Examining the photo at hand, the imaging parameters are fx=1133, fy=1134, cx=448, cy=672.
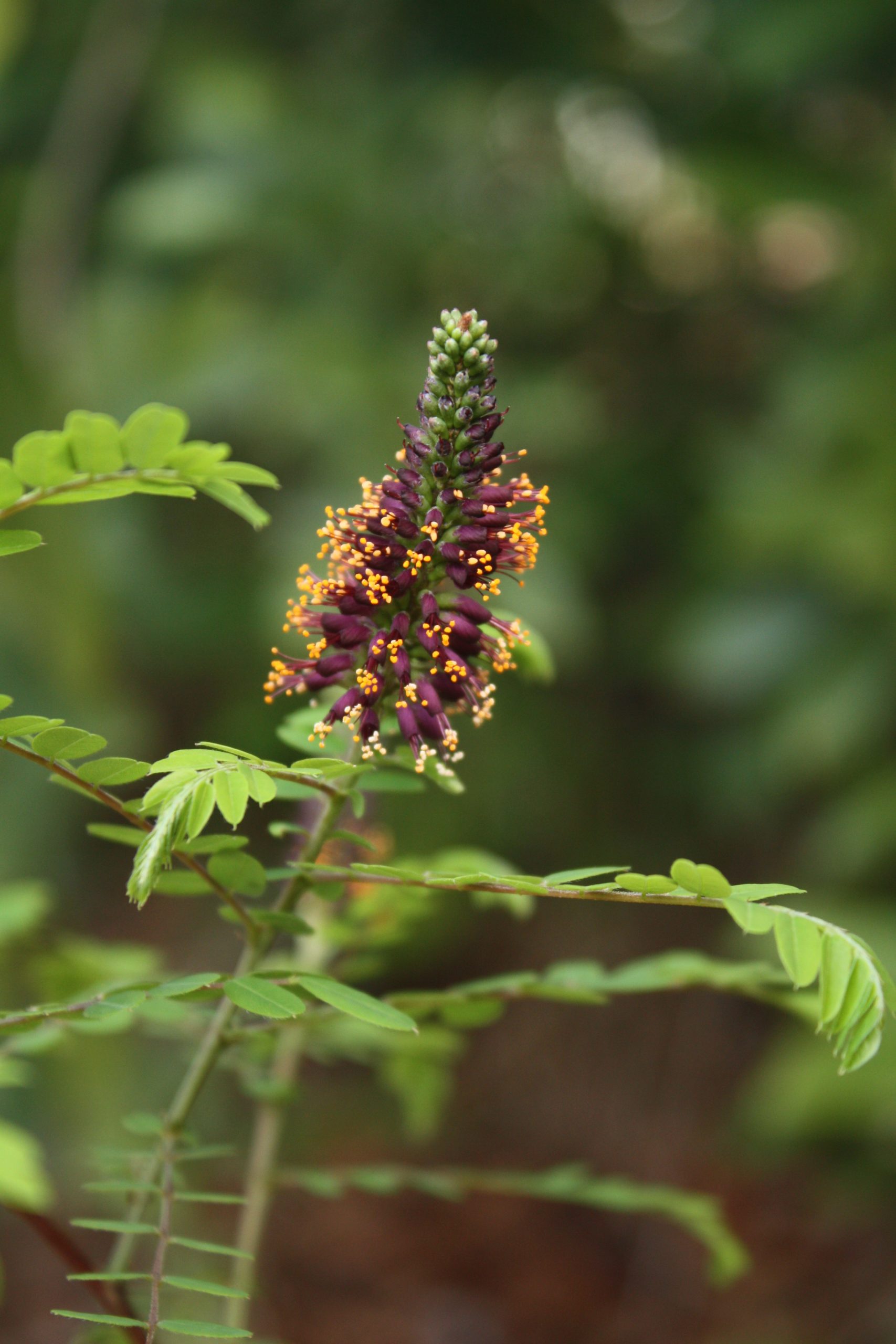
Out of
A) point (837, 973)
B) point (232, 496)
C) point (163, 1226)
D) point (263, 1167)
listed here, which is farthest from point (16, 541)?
point (263, 1167)

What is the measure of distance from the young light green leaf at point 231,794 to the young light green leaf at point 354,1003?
0.13m

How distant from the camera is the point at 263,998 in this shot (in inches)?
28.7

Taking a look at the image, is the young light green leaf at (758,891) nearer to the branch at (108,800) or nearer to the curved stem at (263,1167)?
the branch at (108,800)

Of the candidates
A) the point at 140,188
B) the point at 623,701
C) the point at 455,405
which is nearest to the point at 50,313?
the point at 140,188

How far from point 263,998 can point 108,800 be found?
0.55 feet

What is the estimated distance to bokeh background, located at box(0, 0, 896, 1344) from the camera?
2.87 m

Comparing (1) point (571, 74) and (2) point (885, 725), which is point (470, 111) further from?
(2) point (885, 725)

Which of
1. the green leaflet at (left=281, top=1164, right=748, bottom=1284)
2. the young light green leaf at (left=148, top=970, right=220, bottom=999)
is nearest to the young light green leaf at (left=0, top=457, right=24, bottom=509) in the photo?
the young light green leaf at (left=148, top=970, right=220, bottom=999)

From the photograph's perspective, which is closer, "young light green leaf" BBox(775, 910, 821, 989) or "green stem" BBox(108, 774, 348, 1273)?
"young light green leaf" BBox(775, 910, 821, 989)

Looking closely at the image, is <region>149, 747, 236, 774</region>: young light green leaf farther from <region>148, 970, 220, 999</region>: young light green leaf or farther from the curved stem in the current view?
the curved stem

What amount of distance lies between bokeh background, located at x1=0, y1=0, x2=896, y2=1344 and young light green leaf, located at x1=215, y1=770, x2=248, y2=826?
2.01m

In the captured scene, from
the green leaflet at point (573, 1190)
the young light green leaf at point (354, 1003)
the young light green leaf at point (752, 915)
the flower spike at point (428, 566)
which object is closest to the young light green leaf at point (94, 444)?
the flower spike at point (428, 566)

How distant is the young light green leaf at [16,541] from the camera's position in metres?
0.74

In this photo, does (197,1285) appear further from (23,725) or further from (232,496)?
(232,496)
